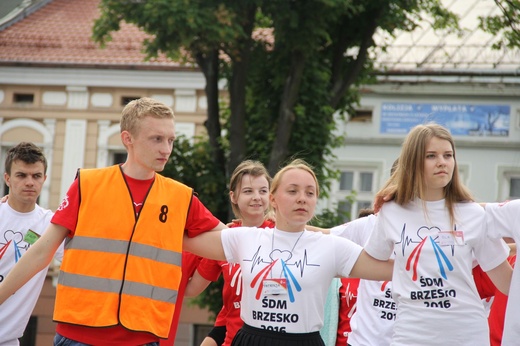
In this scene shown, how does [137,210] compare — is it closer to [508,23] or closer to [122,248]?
[122,248]

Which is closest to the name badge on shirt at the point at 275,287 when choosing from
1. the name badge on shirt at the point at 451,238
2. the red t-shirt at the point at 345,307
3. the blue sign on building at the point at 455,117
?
the name badge on shirt at the point at 451,238

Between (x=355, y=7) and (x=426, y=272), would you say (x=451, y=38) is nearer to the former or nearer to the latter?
(x=355, y=7)

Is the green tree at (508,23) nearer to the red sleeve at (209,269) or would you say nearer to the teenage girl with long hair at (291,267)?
the red sleeve at (209,269)

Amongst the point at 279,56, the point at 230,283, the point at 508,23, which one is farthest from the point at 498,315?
the point at 279,56

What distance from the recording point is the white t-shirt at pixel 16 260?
7.74 m

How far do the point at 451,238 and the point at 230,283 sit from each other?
2.70m

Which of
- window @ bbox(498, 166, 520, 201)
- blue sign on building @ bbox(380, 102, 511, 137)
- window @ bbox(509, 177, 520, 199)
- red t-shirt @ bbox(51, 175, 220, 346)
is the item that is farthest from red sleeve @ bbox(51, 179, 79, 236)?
window @ bbox(509, 177, 520, 199)

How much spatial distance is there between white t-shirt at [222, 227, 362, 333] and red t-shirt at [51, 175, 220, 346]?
308 mm

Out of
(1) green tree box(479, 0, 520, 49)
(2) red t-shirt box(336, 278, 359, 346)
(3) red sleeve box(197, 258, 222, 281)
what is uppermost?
(1) green tree box(479, 0, 520, 49)

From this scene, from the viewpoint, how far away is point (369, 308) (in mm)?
8234

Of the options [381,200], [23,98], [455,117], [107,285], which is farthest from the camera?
[23,98]

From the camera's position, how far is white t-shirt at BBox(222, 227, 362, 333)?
6.00 meters

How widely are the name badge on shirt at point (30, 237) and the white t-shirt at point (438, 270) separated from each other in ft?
10.3

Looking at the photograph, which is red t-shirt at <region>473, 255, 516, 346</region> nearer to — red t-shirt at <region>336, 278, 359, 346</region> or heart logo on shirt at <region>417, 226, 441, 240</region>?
heart logo on shirt at <region>417, 226, 441, 240</region>
